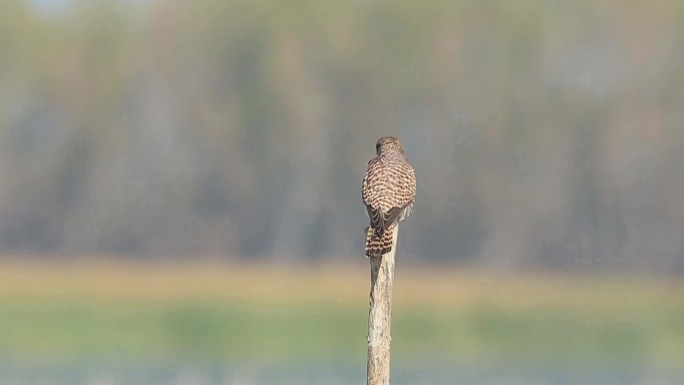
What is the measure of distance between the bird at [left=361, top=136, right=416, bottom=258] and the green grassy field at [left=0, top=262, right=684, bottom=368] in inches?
451

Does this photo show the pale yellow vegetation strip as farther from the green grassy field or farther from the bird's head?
the bird's head

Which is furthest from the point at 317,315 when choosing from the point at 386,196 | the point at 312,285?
the point at 386,196

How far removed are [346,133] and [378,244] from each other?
109ft

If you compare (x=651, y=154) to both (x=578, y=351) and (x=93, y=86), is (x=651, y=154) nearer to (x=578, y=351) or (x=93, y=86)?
(x=93, y=86)

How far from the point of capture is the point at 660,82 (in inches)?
1614

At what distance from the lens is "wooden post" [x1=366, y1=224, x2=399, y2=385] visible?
277 inches

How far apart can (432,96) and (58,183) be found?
9887 mm

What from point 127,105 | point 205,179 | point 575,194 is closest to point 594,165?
point 575,194

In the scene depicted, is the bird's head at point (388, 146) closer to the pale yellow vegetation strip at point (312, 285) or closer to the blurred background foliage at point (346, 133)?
the pale yellow vegetation strip at point (312, 285)

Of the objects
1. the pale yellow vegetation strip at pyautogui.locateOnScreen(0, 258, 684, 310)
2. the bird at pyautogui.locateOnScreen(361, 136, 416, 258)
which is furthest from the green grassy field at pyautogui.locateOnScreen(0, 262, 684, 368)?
the bird at pyautogui.locateOnScreen(361, 136, 416, 258)

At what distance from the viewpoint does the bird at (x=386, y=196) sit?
7090 millimetres

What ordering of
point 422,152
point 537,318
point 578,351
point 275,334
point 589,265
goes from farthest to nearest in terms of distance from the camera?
point 422,152 → point 589,265 → point 537,318 → point 275,334 → point 578,351

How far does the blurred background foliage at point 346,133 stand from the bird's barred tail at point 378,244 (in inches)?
1157

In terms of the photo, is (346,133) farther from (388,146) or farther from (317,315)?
(388,146)
